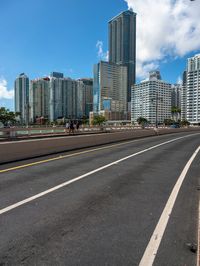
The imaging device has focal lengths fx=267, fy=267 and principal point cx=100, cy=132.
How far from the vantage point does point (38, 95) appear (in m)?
143

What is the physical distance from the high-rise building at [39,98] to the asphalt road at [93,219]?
129902 millimetres

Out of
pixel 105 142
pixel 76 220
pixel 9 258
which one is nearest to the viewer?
pixel 9 258

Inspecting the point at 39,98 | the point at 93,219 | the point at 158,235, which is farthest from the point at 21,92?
the point at 158,235

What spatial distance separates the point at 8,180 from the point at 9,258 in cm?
490

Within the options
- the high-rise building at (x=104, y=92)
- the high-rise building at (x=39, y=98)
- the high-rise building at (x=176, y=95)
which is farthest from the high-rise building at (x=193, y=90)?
the high-rise building at (x=39, y=98)

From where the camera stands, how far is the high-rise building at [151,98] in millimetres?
122562

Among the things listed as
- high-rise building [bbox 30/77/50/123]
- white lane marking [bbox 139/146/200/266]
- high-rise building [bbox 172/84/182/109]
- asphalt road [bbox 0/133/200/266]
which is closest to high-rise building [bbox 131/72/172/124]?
high-rise building [bbox 172/84/182/109]

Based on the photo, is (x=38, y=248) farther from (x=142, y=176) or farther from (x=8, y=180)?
(x=142, y=176)

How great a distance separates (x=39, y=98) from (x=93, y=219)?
146 metres

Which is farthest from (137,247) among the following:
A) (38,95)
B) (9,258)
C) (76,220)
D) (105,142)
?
(38,95)

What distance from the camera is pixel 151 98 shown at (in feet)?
356

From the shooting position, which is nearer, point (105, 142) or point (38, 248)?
point (38, 248)

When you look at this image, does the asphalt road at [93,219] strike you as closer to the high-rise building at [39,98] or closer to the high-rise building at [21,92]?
the high-rise building at [39,98]

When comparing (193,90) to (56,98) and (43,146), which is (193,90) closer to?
(56,98)
